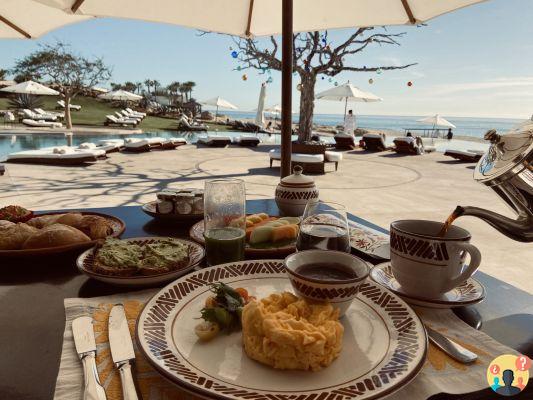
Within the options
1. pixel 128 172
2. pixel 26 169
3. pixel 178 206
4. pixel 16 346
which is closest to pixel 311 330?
pixel 16 346

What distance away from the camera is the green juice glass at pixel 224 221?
3.99ft

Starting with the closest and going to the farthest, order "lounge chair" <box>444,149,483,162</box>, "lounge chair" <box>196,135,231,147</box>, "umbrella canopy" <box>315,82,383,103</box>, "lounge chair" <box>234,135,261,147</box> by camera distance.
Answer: "lounge chair" <box>444,149,483,162</box> → "lounge chair" <box>196,135,231,147</box> → "lounge chair" <box>234,135,261,147</box> → "umbrella canopy" <box>315,82,383,103</box>

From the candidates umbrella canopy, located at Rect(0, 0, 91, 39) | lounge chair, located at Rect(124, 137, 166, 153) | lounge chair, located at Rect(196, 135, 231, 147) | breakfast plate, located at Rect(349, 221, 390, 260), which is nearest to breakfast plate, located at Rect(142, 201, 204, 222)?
breakfast plate, located at Rect(349, 221, 390, 260)

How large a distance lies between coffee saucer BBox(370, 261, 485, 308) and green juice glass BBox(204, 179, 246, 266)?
472 millimetres

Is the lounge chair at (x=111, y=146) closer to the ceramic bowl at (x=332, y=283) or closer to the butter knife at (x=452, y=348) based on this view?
the ceramic bowl at (x=332, y=283)

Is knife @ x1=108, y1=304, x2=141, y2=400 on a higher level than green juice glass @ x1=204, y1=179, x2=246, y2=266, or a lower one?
lower

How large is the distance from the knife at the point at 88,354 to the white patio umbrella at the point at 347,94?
20660 millimetres

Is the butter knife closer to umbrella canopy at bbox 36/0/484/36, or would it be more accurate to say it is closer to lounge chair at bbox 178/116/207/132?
umbrella canopy at bbox 36/0/484/36

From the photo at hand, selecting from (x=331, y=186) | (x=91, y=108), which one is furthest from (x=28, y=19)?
(x=91, y=108)

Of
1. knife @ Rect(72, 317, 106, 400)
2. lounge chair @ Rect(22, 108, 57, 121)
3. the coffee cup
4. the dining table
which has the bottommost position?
the dining table

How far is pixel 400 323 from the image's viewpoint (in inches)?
32.0

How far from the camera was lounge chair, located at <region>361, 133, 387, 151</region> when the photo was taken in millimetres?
16891

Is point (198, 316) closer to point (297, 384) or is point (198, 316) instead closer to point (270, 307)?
point (270, 307)

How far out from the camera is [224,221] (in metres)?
1.29
